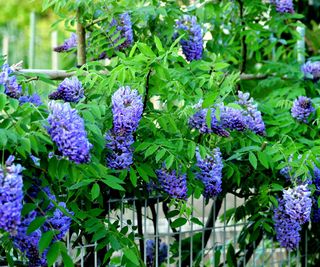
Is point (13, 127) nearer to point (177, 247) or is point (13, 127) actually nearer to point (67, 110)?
point (67, 110)

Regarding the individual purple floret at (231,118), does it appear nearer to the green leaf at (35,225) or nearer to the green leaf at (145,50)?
the green leaf at (145,50)

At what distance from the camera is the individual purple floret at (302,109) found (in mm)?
3711

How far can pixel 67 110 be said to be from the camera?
2471mm

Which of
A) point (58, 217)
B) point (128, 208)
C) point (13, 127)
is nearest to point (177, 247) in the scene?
point (128, 208)

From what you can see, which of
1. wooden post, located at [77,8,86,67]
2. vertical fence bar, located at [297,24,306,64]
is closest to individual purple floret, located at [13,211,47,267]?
wooden post, located at [77,8,86,67]

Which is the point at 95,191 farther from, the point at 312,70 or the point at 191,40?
the point at 312,70

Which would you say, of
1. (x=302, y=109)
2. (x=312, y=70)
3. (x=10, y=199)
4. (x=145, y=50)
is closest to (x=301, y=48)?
(x=312, y=70)

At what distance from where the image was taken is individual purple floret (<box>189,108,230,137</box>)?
308 cm

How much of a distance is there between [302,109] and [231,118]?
2.10ft

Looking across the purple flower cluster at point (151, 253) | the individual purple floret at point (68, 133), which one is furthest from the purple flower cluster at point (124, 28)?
the individual purple floret at point (68, 133)

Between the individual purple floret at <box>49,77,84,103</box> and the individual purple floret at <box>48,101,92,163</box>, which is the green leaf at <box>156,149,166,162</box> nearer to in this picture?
the individual purple floret at <box>49,77,84,103</box>

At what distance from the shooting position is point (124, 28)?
362 centimetres

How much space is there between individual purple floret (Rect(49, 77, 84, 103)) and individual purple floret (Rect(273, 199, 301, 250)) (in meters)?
1.09

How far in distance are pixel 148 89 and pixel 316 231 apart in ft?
5.63
